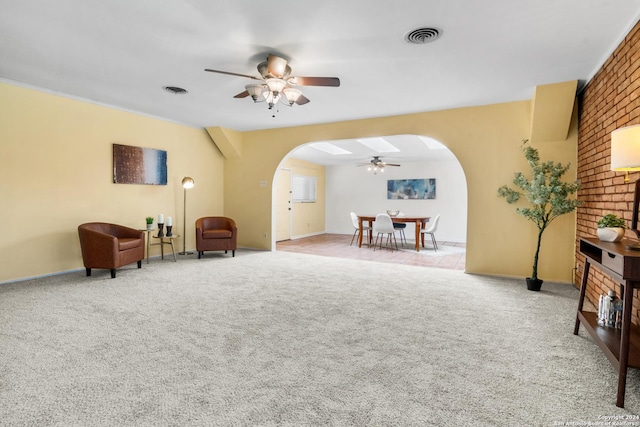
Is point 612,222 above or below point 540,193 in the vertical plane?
below

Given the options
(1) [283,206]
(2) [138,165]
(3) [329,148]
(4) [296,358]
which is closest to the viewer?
(4) [296,358]

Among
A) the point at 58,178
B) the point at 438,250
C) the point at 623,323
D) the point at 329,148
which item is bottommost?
the point at 438,250

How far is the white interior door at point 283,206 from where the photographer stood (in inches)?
340

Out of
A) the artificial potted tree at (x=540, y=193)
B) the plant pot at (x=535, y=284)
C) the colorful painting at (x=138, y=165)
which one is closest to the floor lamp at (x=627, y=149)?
the artificial potted tree at (x=540, y=193)

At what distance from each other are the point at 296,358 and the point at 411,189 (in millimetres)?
8353

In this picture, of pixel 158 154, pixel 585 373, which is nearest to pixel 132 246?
pixel 158 154

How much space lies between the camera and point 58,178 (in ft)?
14.6

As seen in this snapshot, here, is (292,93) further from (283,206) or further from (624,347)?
(283,206)

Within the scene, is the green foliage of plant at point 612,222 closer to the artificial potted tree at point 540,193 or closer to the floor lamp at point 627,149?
the floor lamp at point 627,149

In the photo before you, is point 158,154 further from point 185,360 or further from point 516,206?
point 516,206

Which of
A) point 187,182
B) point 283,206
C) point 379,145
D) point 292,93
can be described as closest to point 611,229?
point 292,93

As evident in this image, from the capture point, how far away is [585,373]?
2014 millimetres

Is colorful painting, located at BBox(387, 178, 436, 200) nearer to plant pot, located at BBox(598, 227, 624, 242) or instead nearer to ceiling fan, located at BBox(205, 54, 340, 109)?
ceiling fan, located at BBox(205, 54, 340, 109)

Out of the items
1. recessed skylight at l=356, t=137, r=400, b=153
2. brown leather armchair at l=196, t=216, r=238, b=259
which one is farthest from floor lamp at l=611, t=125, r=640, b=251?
brown leather armchair at l=196, t=216, r=238, b=259
